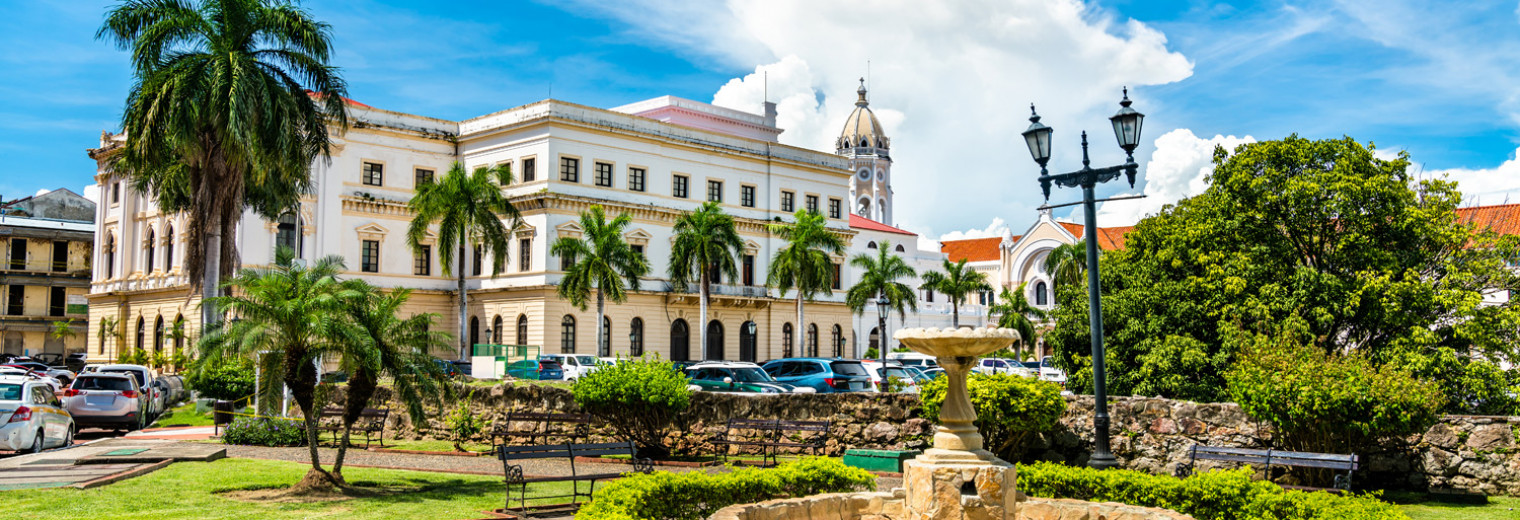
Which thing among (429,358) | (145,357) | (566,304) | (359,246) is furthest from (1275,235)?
(145,357)

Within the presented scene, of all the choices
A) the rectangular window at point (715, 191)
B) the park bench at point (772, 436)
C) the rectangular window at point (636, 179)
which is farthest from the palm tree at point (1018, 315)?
the park bench at point (772, 436)

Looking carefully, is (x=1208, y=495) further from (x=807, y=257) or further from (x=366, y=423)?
(x=807, y=257)

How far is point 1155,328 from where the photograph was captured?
22.6 meters

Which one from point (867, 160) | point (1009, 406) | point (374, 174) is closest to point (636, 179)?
point (374, 174)

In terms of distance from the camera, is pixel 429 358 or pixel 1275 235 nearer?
pixel 429 358

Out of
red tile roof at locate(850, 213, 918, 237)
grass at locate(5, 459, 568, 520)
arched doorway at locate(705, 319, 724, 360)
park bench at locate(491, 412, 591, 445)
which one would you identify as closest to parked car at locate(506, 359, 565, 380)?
park bench at locate(491, 412, 591, 445)

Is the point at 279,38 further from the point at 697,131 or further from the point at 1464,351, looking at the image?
the point at 697,131

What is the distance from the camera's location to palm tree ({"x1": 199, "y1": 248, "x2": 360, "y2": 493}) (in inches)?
541

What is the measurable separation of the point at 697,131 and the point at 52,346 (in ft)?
140

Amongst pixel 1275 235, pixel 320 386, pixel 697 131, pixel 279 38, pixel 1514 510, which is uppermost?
pixel 697 131

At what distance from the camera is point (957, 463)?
10.2 metres

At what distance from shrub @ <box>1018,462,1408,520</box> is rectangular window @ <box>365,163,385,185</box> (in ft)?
150

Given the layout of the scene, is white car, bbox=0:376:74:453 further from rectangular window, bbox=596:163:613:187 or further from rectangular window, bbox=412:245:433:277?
rectangular window, bbox=596:163:613:187

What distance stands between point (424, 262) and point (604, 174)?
375 inches
